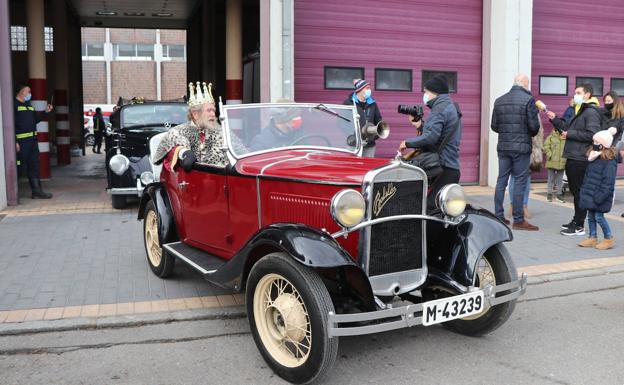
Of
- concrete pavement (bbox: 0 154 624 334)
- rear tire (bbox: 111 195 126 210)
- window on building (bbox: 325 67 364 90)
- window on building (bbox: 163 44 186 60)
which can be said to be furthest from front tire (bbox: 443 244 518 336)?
window on building (bbox: 163 44 186 60)

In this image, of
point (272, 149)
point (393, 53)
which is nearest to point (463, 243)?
point (272, 149)

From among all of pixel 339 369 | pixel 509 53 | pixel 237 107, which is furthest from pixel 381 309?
pixel 509 53

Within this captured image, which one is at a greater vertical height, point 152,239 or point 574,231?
point 152,239

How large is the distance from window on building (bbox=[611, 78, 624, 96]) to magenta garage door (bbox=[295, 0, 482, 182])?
3.26m

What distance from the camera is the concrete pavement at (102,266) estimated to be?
4.71 m

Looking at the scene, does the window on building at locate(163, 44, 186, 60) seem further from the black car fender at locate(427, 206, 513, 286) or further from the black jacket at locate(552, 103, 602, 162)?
the black car fender at locate(427, 206, 513, 286)

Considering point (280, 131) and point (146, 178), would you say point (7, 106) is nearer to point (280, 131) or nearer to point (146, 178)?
point (146, 178)

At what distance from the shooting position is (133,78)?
4991 cm

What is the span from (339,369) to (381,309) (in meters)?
0.48

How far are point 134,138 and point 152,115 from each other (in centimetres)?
83

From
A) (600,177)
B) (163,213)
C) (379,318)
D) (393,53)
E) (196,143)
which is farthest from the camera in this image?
(393,53)

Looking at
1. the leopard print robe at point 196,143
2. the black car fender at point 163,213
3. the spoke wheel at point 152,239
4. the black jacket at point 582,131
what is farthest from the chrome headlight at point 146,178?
the black jacket at point 582,131

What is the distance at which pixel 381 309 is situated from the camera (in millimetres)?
3584

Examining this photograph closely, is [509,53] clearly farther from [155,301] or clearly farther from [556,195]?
[155,301]
